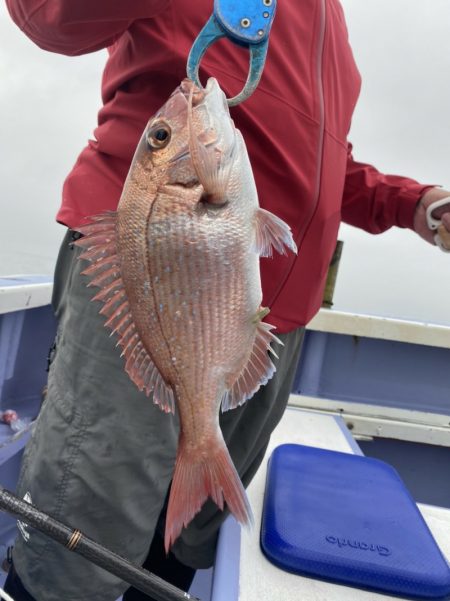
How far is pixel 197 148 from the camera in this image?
2.83 feet

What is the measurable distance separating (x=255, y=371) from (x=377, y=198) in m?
1.16

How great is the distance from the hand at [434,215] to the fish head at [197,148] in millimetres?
934

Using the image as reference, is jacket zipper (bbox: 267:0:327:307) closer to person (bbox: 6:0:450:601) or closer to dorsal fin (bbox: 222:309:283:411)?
person (bbox: 6:0:450:601)

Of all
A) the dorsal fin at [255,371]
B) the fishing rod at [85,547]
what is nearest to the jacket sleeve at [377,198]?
the dorsal fin at [255,371]

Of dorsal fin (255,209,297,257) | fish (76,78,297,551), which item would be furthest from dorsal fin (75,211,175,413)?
dorsal fin (255,209,297,257)

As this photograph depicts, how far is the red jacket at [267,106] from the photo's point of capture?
1.12 meters

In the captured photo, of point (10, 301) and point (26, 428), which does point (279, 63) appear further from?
point (26, 428)

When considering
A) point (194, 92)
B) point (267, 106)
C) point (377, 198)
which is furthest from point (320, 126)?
point (377, 198)

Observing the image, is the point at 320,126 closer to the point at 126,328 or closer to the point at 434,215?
the point at 434,215

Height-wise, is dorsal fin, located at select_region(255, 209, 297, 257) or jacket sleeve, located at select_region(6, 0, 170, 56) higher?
jacket sleeve, located at select_region(6, 0, 170, 56)

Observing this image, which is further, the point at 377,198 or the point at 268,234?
the point at 377,198

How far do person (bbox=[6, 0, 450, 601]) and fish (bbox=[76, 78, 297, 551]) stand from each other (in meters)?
0.30

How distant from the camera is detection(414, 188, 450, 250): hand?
5.19 feet

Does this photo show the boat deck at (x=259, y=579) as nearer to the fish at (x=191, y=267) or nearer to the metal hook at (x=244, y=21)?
the fish at (x=191, y=267)
